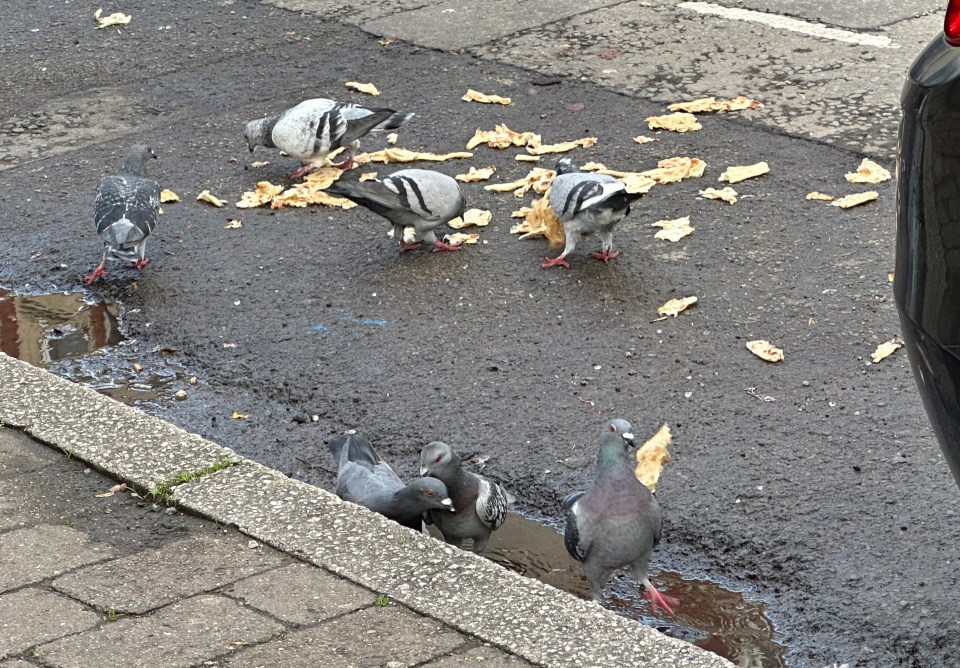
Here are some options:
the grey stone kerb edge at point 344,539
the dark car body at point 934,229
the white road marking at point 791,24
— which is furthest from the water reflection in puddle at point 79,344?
→ the white road marking at point 791,24

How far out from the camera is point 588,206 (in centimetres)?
596

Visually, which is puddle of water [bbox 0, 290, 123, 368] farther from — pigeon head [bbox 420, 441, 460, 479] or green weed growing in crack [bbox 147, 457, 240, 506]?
pigeon head [bbox 420, 441, 460, 479]

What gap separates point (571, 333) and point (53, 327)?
233 cm

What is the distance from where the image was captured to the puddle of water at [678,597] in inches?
147

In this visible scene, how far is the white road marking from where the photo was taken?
9.07 meters

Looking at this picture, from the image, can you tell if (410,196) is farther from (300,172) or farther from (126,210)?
(300,172)

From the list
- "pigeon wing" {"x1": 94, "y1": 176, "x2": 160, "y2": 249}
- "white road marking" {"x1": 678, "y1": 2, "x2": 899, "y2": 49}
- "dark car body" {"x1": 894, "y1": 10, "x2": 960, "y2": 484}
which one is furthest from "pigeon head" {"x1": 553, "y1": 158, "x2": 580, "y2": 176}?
"white road marking" {"x1": 678, "y1": 2, "x2": 899, "y2": 49}

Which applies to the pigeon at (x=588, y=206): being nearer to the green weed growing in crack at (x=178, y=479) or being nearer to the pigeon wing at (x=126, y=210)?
the pigeon wing at (x=126, y=210)

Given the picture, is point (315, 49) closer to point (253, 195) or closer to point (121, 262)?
point (253, 195)

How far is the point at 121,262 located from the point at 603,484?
11.3 ft

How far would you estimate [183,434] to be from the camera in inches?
174

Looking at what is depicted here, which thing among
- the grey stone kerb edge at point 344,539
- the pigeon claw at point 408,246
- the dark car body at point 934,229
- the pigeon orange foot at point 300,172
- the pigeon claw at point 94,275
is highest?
the dark car body at point 934,229

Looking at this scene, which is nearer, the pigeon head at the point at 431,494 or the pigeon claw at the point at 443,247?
the pigeon head at the point at 431,494

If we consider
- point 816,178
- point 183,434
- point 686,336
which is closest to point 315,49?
point 816,178
